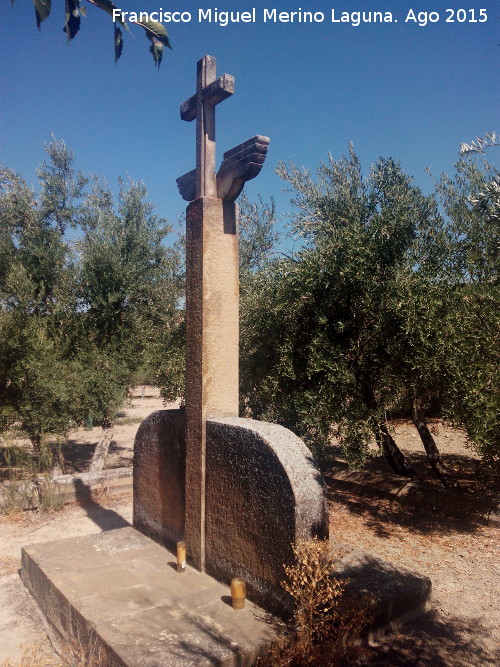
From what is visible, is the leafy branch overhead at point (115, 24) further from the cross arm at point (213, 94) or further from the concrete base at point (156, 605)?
the concrete base at point (156, 605)

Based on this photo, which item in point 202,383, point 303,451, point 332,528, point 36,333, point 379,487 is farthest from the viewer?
point 36,333

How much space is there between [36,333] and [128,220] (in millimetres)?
3255

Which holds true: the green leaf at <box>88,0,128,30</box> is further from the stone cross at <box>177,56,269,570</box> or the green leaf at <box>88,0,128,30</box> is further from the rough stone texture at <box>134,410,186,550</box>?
the rough stone texture at <box>134,410,186,550</box>

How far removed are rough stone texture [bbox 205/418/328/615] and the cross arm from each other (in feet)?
10.9

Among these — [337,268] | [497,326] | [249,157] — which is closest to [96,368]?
[337,268]

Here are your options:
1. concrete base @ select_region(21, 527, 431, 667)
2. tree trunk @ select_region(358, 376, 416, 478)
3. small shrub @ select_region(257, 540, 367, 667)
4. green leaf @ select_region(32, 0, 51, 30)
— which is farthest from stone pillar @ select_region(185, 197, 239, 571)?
tree trunk @ select_region(358, 376, 416, 478)

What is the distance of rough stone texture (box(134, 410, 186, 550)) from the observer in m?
5.47

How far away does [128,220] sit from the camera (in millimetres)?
11039

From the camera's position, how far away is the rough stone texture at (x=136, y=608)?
350 centimetres

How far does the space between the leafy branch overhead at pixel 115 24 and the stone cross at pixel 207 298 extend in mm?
1914

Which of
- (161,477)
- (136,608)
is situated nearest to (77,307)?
(161,477)

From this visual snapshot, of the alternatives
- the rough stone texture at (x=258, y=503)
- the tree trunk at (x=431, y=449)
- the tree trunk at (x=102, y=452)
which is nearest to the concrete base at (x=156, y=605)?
the rough stone texture at (x=258, y=503)

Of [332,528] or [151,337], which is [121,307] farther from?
[332,528]

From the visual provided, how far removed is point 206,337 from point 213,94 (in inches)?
99.9
